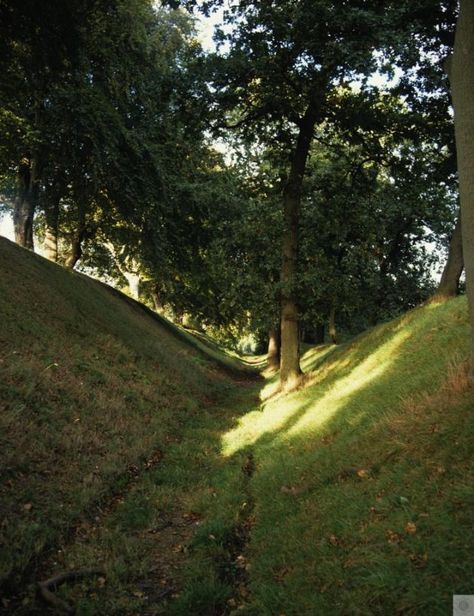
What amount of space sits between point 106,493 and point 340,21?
12232 millimetres

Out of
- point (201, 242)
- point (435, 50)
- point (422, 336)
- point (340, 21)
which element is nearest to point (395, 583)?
point (422, 336)

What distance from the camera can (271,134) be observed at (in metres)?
18.0

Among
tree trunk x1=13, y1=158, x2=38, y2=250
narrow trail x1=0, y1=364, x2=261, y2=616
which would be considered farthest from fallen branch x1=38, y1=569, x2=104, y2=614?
tree trunk x1=13, y1=158, x2=38, y2=250

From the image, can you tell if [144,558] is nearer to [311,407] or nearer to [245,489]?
[245,489]

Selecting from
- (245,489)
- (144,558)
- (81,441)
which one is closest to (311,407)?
(245,489)

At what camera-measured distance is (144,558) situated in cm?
635

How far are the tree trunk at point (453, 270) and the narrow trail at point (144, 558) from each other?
28.7 ft

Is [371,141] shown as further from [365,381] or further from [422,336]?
[365,381]

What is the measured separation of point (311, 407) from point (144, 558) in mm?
6682

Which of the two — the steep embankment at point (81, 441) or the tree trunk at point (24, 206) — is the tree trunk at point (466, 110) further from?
the tree trunk at point (24, 206)

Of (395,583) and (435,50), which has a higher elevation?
(435,50)

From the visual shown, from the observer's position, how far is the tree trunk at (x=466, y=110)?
19.0 ft

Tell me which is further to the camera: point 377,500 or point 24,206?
point 24,206

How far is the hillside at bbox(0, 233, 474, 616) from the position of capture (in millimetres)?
4887
